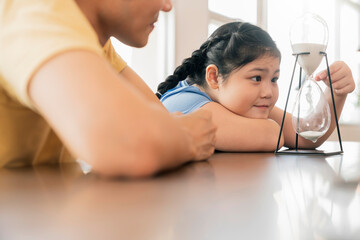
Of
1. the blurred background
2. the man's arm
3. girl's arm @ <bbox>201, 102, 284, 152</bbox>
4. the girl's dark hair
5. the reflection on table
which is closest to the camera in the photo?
the reflection on table

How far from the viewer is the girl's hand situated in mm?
1133

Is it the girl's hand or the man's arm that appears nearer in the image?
the man's arm

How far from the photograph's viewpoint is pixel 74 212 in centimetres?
31

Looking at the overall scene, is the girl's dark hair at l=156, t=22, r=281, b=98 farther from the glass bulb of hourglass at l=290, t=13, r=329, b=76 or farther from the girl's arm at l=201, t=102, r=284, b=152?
the glass bulb of hourglass at l=290, t=13, r=329, b=76

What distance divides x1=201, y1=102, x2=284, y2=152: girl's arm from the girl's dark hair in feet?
0.79

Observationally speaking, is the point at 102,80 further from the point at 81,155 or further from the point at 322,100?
the point at 322,100

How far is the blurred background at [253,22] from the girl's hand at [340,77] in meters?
1.80

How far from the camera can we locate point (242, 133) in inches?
45.5

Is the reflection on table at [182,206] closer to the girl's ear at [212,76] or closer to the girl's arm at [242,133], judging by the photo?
the girl's arm at [242,133]

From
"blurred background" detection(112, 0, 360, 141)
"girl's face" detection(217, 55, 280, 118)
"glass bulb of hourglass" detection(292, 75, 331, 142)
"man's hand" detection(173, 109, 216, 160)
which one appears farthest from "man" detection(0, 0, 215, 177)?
"blurred background" detection(112, 0, 360, 141)

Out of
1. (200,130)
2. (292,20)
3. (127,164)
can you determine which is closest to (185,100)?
(200,130)

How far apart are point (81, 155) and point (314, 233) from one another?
291 mm

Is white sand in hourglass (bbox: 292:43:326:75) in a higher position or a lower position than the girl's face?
higher

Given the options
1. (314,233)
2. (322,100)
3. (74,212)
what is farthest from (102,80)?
(322,100)
